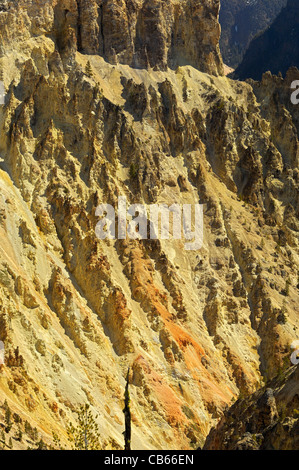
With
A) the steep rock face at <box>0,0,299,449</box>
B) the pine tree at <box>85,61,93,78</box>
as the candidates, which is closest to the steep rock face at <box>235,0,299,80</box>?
the steep rock face at <box>0,0,299,449</box>

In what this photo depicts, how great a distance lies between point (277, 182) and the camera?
A: 310 feet

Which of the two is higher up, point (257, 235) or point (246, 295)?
point (257, 235)

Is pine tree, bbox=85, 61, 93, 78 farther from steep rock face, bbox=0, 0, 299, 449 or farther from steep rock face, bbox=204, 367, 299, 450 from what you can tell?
steep rock face, bbox=204, 367, 299, 450

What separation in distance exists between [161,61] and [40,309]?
1845 inches

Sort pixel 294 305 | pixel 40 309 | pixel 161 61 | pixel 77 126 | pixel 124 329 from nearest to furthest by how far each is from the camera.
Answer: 1. pixel 40 309
2. pixel 124 329
3. pixel 77 126
4. pixel 294 305
5. pixel 161 61

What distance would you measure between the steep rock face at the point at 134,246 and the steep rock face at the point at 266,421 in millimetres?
11284

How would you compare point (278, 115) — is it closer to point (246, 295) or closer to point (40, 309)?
point (246, 295)

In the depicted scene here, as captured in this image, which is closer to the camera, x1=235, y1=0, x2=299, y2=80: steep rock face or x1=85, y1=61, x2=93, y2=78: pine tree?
x1=85, y1=61, x2=93, y2=78: pine tree

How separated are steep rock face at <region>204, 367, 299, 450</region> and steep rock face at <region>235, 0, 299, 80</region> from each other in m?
120

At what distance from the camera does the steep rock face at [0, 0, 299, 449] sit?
58188mm

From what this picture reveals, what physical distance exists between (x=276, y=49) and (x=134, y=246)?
108013mm

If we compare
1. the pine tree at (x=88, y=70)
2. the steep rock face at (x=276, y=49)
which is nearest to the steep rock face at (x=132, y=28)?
the pine tree at (x=88, y=70)

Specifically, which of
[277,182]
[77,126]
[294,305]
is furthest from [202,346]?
[277,182]

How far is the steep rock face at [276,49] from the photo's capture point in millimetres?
159875
